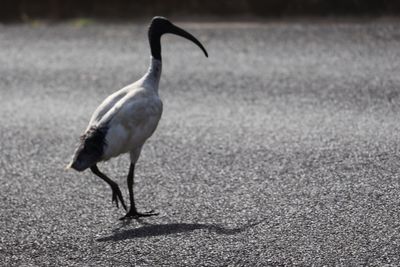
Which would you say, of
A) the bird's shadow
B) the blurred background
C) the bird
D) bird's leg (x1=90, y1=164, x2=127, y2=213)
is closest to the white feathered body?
the bird

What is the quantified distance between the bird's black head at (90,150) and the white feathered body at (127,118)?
0.04 metres

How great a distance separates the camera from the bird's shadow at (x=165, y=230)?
6.75 meters

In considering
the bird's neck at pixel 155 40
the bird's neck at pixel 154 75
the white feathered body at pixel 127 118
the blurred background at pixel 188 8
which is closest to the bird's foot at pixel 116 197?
the white feathered body at pixel 127 118

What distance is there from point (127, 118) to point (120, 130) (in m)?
0.10

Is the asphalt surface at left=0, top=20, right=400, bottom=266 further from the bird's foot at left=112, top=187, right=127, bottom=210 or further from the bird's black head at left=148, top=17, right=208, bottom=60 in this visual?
the bird's black head at left=148, top=17, right=208, bottom=60

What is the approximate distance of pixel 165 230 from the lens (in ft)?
Result: 22.5

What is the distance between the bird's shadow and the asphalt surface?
0.5 inches

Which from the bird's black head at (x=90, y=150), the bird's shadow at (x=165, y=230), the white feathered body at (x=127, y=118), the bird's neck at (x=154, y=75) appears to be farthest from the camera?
the bird's neck at (x=154, y=75)

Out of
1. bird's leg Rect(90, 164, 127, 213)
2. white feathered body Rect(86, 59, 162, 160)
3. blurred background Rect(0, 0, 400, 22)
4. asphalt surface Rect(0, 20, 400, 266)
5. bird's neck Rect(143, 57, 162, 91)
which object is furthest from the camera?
blurred background Rect(0, 0, 400, 22)

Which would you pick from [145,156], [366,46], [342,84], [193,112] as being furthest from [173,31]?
[366,46]

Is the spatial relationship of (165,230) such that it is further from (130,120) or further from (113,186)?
(130,120)

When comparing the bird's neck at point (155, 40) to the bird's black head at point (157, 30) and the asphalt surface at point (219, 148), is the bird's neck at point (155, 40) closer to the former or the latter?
the bird's black head at point (157, 30)

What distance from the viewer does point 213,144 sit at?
8.98 metres

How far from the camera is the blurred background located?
1303 centimetres
